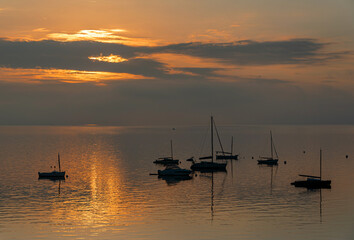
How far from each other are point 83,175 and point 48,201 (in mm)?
38345

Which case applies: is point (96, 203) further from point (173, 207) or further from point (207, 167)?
point (207, 167)

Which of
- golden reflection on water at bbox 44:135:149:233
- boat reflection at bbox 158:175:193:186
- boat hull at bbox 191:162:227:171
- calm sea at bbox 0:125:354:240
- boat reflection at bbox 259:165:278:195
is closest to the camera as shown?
calm sea at bbox 0:125:354:240

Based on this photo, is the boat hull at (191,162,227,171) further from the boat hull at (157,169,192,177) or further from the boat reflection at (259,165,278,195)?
the boat reflection at (259,165,278,195)

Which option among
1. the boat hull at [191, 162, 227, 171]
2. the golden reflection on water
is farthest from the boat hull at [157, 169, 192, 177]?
the boat hull at [191, 162, 227, 171]

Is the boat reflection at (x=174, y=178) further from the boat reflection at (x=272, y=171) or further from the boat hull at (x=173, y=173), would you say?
the boat reflection at (x=272, y=171)

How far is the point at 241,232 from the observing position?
202 ft

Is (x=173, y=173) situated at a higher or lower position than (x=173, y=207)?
higher

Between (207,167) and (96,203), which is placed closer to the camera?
(96,203)

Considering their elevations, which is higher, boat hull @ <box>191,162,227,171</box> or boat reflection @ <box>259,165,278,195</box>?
boat hull @ <box>191,162,227,171</box>

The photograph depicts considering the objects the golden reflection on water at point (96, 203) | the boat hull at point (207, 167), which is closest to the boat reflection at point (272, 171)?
the boat hull at point (207, 167)

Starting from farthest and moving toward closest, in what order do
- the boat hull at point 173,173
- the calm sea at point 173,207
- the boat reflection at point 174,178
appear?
1. the boat hull at point 173,173
2. the boat reflection at point 174,178
3. the calm sea at point 173,207

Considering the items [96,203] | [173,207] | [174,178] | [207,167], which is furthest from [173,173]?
[173,207]

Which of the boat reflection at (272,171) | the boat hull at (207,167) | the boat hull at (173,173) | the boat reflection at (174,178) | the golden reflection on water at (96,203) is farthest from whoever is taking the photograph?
the boat hull at (207,167)

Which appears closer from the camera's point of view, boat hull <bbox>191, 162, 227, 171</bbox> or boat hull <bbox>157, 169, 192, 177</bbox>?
boat hull <bbox>157, 169, 192, 177</bbox>
